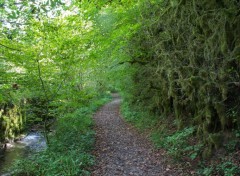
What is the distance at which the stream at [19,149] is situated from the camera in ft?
32.5

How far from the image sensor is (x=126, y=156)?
7.66 metres

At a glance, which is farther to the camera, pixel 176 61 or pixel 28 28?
pixel 176 61

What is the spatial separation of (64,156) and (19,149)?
6199 millimetres

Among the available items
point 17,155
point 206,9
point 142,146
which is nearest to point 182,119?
point 142,146

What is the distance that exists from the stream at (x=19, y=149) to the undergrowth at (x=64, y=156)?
5.92ft

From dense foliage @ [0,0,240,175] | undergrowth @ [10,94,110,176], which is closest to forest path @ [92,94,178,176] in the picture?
undergrowth @ [10,94,110,176]

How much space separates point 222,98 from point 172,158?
2356 mm

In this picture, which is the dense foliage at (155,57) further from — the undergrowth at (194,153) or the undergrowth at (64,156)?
the undergrowth at (64,156)

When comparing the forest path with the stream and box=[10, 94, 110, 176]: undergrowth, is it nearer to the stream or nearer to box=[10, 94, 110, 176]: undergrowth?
box=[10, 94, 110, 176]: undergrowth

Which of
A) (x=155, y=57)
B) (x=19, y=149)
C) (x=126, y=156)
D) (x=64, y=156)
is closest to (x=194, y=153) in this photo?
(x=126, y=156)

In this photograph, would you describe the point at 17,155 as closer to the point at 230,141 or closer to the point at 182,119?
the point at 182,119

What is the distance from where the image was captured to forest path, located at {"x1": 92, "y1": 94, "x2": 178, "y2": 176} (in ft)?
20.8

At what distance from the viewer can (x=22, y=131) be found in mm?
15930

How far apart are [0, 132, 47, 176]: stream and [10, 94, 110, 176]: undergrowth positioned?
1806mm
